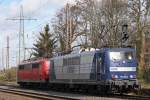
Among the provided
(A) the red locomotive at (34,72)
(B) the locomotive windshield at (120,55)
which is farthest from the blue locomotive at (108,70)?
(A) the red locomotive at (34,72)

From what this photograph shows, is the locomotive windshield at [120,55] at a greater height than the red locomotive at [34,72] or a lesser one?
greater

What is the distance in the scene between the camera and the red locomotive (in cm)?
4712

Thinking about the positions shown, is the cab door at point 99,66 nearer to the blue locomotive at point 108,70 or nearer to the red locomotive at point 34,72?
the blue locomotive at point 108,70

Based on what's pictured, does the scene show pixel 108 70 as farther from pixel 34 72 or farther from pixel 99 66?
pixel 34 72

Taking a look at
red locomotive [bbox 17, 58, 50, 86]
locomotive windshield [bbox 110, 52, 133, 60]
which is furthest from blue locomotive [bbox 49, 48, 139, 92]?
red locomotive [bbox 17, 58, 50, 86]

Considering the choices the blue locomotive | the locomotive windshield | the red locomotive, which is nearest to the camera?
the blue locomotive

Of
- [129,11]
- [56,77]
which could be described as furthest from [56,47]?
[56,77]

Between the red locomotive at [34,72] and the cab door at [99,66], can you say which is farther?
the red locomotive at [34,72]

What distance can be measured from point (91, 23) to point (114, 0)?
18.0 feet

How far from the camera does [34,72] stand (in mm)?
50406

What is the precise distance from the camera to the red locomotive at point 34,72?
155ft

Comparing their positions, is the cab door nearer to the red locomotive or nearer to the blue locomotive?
the blue locomotive

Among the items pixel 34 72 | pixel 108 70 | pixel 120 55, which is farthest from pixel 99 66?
pixel 34 72

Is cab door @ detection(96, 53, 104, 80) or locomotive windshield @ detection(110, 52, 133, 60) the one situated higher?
locomotive windshield @ detection(110, 52, 133, 60)
